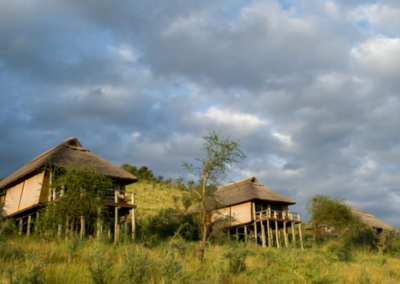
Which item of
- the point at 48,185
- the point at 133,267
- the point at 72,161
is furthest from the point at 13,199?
the point at 133,267

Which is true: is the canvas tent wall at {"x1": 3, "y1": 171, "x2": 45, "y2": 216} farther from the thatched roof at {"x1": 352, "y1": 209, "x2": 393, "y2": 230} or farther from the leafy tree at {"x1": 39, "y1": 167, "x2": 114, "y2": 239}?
the thatched roof at {"x1": 352, "y1": 209, "x2": 393, "y2": 230}

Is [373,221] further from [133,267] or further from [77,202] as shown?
[133,267]

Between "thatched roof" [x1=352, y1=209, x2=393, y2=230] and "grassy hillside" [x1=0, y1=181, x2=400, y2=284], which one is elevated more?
"thatched roof" [x1=352, y1=209, x2=393, y2=230]


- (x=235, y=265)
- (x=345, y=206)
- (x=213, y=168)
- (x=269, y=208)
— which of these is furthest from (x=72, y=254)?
(x=345, y=206)

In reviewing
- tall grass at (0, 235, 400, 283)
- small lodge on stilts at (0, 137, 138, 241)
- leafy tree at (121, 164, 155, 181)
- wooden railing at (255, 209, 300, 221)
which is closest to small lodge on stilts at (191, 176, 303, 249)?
wooden railing at (255, 209, 300, 221)

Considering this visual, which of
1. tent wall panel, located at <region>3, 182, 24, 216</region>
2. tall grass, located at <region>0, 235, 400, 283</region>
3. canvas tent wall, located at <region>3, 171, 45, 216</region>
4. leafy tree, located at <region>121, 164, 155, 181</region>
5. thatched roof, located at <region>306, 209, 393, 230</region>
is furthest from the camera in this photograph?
leafy tree, located at <region>121, 164, 155, 181</region>

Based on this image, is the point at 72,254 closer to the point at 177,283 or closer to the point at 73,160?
the point at 177,283

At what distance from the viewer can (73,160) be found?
2188 centimetres

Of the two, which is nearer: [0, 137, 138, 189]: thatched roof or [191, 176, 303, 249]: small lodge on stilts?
[0, 137, 138, 189]: thatched roof

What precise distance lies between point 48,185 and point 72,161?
2.53 meters

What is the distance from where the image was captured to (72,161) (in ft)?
71.1

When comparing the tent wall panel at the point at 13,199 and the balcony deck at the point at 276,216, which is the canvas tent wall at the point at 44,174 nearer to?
the tent wall panel at the point at 13,199

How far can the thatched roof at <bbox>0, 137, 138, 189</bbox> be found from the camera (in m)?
20.7

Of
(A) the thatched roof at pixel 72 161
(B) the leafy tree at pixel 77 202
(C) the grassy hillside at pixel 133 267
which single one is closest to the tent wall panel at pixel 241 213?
(A) the thatched roof at pixel 72 161
